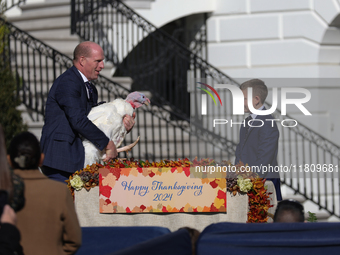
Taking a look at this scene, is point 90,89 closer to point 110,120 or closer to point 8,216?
point 110,120

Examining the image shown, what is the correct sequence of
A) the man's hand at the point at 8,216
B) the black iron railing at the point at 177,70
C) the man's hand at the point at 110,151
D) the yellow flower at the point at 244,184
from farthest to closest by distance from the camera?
1. the black iron railing at the point at 177,70
2. the man's hand at the point at 110,151
3. the yellow flower at the point at 244,184
4. the man's hand at the point at 8,216

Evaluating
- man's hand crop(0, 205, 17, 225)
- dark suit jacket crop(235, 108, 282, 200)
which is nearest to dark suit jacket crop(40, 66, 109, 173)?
dark suit jacket crop(235, 108, 282, 200)

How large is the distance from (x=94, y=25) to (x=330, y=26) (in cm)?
440

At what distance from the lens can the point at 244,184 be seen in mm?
4035

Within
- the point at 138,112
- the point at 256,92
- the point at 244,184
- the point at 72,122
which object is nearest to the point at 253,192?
the point at 244,184

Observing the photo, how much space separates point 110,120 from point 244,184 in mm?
1268

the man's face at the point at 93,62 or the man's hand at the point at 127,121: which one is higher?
the man's face at the point at 93,62

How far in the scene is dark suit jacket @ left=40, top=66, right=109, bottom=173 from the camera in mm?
4137

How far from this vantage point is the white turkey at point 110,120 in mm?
4285

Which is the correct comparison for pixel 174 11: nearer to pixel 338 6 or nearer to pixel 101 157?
pixel 338 6

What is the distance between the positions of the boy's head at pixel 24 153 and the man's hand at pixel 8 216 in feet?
0.94

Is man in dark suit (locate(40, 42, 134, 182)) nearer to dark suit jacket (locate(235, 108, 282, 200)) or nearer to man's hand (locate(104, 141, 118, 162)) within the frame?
man's hand (locate(104, 141, 118, 162))

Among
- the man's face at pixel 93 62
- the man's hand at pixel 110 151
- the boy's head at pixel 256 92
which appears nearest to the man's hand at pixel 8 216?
the man's hand at pixel 110 151

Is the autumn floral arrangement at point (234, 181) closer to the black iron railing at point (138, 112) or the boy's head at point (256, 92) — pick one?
the boy's head at point (256, 92)
